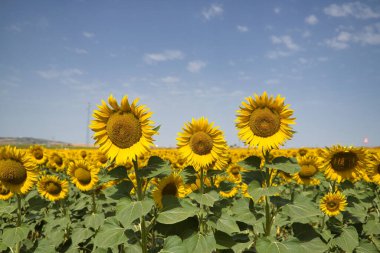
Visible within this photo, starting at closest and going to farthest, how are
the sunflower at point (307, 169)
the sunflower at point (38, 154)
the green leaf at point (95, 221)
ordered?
1. the green leaf at point (95, 221)
2. the sunflower at point (307, 169)
3. the sunflower at point (38, 154)

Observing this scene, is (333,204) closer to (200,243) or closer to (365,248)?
(365,248)

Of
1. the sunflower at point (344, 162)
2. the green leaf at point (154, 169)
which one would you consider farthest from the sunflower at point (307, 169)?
the green leaf at point (154, 169)

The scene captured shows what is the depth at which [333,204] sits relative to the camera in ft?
16.8

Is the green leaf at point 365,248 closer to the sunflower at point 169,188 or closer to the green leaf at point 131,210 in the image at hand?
the sunflower at point 169,188

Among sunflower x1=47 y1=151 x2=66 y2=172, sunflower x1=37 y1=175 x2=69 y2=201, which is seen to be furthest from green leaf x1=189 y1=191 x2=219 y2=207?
sunflower x1=47 y1=151 x2=66 y2=172

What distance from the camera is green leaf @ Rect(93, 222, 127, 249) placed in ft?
10.5

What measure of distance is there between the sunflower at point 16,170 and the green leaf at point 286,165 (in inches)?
139

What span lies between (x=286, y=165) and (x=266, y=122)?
601 mm

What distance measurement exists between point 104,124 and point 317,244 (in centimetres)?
278

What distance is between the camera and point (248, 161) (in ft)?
11.5

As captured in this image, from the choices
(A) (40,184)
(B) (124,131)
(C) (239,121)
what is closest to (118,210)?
(B) (124,131)

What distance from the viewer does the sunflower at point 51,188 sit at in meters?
6.19

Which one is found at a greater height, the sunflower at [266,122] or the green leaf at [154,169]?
the sunflower at [266,122]

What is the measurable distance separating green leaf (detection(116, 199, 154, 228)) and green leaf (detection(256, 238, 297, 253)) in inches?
49.0
